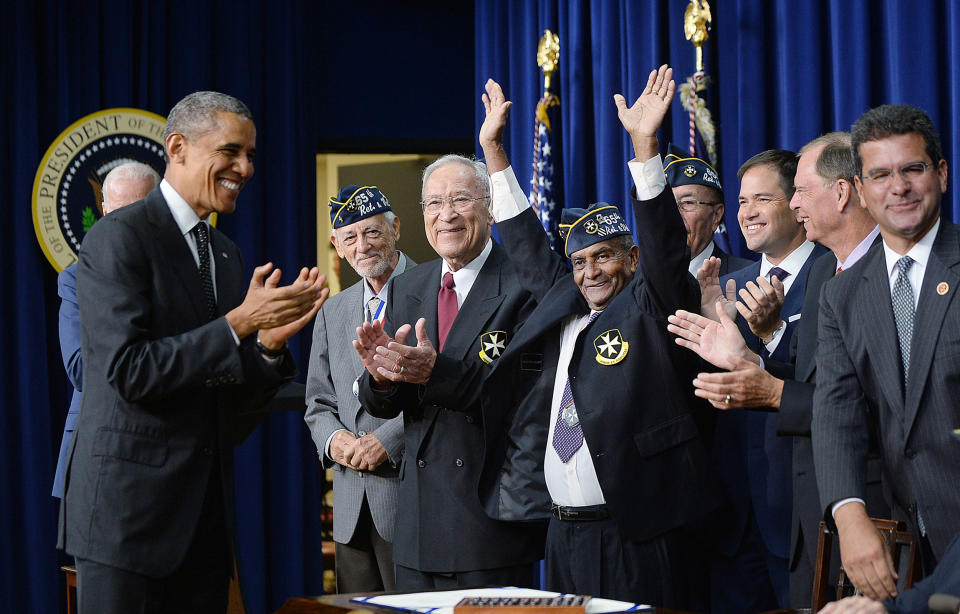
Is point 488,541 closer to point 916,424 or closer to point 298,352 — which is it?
point 916,424

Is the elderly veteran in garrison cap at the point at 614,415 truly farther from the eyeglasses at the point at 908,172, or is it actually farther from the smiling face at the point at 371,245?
the smiling face at the point at 371,245

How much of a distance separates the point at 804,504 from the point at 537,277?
3.40ft

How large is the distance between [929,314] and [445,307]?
1.48 m

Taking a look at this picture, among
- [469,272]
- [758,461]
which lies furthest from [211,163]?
[758,461]

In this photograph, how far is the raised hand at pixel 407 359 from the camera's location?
302 cm

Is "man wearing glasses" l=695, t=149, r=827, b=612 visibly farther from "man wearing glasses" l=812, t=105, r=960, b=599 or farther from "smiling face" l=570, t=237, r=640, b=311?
"man wearing glasses" l=812, t=105, r=960, b=599

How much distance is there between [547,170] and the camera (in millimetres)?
4824

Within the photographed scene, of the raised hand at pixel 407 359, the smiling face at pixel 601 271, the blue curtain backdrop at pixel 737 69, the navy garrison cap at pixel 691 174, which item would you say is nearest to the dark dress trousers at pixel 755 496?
the navy garrison cap at pixel 691 174

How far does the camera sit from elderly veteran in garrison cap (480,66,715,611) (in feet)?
9.36

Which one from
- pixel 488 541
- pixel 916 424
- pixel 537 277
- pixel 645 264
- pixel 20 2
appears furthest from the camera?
pixel 20 2

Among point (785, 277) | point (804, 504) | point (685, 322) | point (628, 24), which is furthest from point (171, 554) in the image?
point (628, 24)

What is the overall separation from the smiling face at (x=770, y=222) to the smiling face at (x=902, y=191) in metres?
0.95

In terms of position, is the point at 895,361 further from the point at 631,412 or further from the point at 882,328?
the point at 631,412

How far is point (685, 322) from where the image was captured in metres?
2.72
